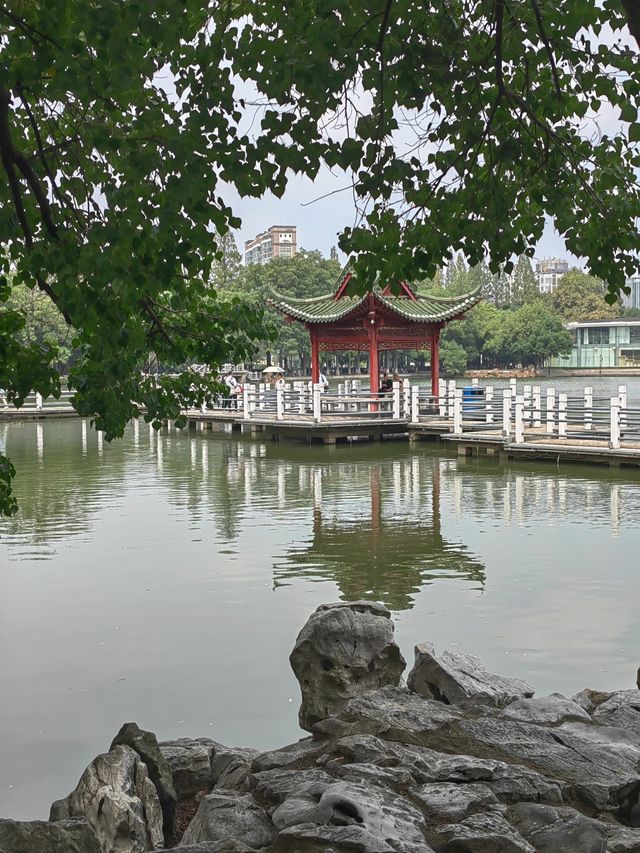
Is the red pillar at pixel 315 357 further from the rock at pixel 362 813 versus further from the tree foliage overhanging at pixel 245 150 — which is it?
the rock at pixel 362 813

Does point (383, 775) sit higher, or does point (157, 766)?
point (383, 775)

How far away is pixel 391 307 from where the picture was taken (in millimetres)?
28578

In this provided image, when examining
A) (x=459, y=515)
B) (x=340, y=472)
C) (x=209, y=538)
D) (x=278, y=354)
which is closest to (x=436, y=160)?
(x=209, y=538)

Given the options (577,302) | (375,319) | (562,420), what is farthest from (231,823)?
(577,302)

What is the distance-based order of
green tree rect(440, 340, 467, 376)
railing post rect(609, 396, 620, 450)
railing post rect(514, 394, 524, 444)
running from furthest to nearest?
green tree rect(440, 340, 467, 376) < railing post rect(514, 394, 524, 444) < railing post rect(609, 396, 620, 450)

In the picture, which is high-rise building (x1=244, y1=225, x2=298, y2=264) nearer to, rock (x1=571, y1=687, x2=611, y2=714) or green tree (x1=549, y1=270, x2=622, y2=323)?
green tree (x1=549, y1=270, x2=622, y2=323)

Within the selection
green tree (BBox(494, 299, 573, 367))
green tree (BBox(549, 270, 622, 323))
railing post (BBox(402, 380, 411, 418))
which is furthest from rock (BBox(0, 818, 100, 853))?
green tree (BBox(549, 270, 622, 323))

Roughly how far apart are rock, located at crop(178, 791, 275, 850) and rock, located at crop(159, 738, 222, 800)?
0.84 metres

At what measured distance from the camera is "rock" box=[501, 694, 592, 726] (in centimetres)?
525

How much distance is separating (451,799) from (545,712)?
1.38 meters

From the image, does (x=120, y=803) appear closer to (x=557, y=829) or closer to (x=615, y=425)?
(x=557, y=829)

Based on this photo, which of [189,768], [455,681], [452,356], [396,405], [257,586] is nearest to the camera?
[189,768]

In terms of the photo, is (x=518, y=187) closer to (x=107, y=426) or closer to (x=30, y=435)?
(x=107, y=426)

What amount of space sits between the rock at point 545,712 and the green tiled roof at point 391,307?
906 inches
